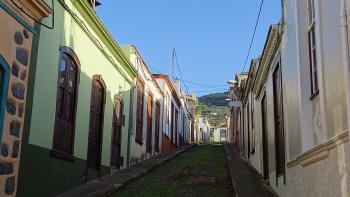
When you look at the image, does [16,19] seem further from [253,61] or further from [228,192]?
[253,61]

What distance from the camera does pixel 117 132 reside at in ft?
52.2

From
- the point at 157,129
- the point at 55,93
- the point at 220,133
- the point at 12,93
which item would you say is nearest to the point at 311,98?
the point at 12,93

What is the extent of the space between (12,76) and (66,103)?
384 cm

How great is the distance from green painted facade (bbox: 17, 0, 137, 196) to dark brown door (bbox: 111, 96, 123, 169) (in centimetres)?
48

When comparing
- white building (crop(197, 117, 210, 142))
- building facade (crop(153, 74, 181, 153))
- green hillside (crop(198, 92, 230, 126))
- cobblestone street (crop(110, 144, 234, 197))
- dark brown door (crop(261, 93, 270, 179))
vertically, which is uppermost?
green hillside (crop(198, 92, 230, 126))

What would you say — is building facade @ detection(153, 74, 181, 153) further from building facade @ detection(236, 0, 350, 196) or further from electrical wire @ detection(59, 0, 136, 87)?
building facade @ detection(236, 0, 350, 196)

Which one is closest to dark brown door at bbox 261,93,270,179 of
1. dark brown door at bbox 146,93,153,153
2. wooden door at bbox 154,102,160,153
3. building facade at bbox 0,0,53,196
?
building facade at bbox 0,0,53,196

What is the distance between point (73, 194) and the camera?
10.7m

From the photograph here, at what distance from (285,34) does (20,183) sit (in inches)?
216

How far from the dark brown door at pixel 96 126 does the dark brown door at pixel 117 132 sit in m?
1.37

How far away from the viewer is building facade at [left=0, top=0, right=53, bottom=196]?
23.2ft

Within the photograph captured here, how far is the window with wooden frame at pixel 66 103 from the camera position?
1054 cm

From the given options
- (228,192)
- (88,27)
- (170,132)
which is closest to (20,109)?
(88,27)

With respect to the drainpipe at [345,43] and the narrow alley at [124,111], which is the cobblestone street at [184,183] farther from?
the drainpipe at [345,43]
